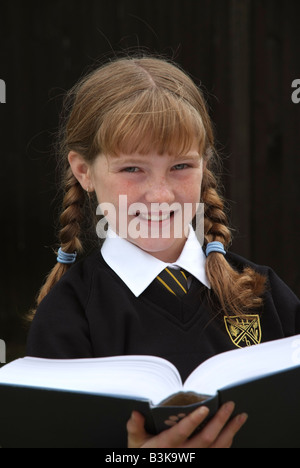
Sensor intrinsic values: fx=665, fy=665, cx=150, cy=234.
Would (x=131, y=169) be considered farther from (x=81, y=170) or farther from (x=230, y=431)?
(x=230, y=431)

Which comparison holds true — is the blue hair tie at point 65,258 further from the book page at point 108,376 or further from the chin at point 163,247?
the book page at point 108,376

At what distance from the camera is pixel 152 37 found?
3.60 meters

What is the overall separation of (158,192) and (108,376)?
431 millimetres

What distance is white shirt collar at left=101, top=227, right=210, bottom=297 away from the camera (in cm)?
146

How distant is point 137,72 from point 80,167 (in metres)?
0.26

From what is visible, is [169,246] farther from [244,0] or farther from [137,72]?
Answer: [244,0]

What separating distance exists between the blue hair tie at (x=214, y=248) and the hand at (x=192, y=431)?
1.60ft

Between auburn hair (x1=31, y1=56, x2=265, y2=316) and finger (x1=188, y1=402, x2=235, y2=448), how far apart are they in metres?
0.35

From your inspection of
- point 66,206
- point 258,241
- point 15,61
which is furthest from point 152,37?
point 66,206

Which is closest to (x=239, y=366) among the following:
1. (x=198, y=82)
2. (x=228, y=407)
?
(x=228, y=407)

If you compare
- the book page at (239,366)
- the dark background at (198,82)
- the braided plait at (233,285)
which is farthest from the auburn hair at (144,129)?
the dark background at (198,82)

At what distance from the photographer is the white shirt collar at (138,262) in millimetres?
1462

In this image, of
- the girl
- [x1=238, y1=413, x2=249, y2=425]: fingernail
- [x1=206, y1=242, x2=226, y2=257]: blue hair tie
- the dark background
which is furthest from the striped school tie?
the dark background

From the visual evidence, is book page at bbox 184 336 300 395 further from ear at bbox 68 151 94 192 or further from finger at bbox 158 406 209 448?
ear at bbox 68 151 94 192
